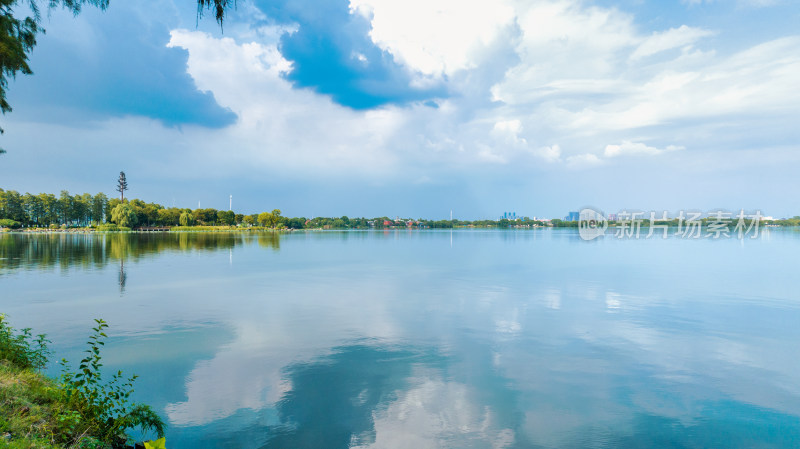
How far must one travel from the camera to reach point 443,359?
1188cm

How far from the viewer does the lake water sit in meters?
7.97

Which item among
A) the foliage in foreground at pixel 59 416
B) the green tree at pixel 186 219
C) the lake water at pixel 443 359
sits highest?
the green tree at pixel 186 219

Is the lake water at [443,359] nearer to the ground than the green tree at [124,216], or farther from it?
nearer to the ground

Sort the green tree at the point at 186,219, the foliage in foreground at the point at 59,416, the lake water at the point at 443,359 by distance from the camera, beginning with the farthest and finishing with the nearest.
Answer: the green tree at the point at 186,219, the lake water at the point at 443,359, the foliage in foreground at the point at 59,416

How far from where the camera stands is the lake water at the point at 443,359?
314 inches

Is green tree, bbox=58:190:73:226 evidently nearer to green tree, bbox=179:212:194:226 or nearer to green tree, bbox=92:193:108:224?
green tree, bbox=92:193:108:224

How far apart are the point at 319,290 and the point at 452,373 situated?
14794 millimetres

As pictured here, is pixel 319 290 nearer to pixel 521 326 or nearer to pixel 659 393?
pixel 521 326

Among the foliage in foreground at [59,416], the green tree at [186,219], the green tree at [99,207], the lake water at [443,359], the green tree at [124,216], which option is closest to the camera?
the foliage in foreground at [59,416]

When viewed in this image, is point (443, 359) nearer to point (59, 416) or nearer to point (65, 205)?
point (59, 416)

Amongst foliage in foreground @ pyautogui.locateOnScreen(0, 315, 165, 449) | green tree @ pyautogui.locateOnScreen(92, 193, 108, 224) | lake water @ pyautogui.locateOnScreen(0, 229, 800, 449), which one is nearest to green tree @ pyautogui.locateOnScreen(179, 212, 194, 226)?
green tree @ pyautogui.locateOnScreen(92, 193, 108, 224)

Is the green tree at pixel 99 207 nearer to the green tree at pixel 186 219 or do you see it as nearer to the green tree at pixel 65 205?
the green tree at pixel 65 205

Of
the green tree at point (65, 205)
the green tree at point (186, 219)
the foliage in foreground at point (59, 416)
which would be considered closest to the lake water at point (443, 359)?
the foliage in foreground at point (59, 416)

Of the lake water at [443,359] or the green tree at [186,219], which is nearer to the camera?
the lake water at [443,359]
